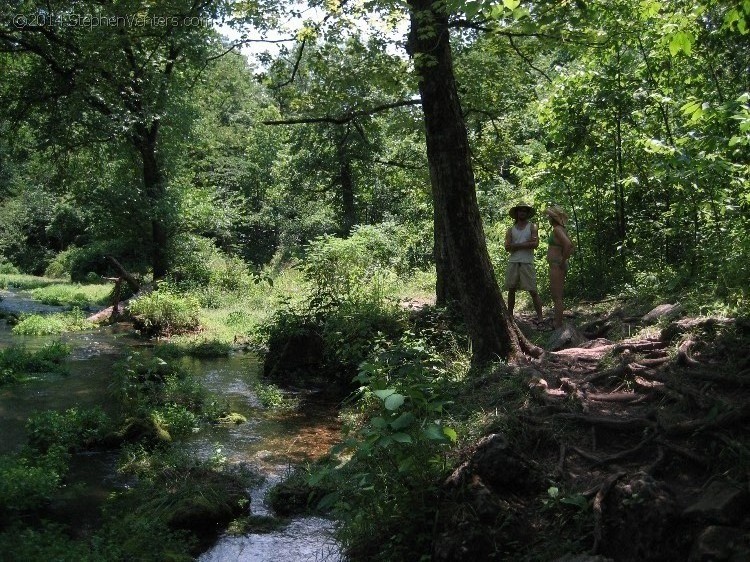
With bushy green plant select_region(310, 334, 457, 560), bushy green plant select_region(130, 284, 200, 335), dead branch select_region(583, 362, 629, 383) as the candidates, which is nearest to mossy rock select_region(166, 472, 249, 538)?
bushy green plant select_region(310, 334, 457, 560)

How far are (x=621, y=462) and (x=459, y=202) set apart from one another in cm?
374

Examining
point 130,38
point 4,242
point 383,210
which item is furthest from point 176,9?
point 4,242

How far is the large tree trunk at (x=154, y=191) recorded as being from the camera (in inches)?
816

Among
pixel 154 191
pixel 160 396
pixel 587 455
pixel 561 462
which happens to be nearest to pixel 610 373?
pixel 587 455

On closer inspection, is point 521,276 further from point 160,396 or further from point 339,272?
point 160,396

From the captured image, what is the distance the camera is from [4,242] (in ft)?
131

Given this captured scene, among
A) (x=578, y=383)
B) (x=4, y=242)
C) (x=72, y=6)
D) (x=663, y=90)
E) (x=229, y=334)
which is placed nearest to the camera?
(x=578, y=383)

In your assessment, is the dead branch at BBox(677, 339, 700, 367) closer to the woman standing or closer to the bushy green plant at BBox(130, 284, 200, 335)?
the woman standing

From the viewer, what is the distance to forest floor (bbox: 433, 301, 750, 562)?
416cm

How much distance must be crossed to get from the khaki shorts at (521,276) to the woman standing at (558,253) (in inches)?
12.1

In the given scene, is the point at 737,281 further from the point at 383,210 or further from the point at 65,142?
the point at 383,210

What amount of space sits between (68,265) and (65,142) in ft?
61.9

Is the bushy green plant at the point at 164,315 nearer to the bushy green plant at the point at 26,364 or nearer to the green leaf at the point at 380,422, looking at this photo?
the bushy green plant at the point at 26,364

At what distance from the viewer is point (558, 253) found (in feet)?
31.8
